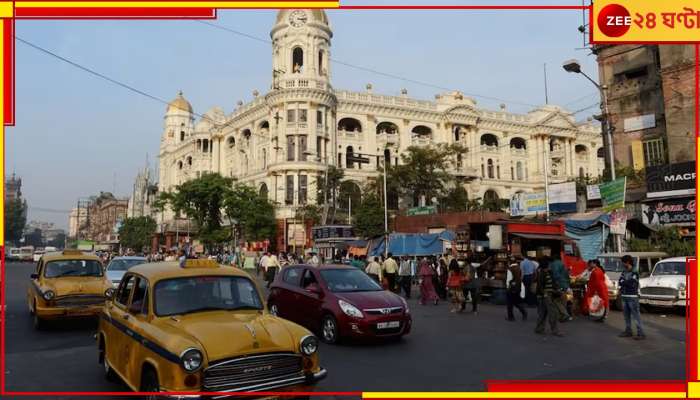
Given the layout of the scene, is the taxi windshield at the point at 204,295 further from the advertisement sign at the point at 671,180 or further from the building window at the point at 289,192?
the building window at the point at 289,192

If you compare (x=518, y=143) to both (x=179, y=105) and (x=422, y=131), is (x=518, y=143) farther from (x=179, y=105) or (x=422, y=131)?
(x=179, y=105)

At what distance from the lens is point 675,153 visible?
2805 centimetres

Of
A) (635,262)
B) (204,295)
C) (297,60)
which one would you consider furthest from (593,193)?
(297,60)

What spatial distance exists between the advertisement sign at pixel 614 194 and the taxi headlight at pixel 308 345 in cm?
1937

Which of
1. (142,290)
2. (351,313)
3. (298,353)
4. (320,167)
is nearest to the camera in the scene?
(298,353)

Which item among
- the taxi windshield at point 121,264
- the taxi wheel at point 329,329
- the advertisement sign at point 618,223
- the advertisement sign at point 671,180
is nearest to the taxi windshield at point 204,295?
the taxi wheel at point 329,329

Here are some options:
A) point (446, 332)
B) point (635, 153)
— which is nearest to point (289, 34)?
point (635, 153)

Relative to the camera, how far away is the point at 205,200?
156ft

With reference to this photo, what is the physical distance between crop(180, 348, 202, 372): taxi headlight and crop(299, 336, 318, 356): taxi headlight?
110cm

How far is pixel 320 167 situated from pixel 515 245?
3707cm

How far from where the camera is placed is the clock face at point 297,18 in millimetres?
54625

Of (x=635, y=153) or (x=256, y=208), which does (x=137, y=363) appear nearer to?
(x=635, y=153)

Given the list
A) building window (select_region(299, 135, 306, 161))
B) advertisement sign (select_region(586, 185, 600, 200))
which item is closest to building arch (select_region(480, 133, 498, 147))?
building window (select_region(299, 135, 306, 161))

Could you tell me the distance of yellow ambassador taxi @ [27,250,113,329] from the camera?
10984 mm
